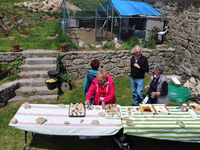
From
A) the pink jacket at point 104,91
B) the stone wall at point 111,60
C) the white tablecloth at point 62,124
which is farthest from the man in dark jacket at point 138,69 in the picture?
the stone wall at point 111,60

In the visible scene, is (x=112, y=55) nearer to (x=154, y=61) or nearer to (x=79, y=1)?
(x=154, y=61)

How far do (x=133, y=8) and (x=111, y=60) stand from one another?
325 centimetres

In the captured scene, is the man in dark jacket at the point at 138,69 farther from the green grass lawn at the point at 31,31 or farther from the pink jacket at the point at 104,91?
the green grass lawn at the point at 31,31

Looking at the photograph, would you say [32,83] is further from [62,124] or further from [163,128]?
[163,128]

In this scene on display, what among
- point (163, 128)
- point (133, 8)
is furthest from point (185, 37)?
point (163, 128)

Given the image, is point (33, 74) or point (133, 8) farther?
point (133, 8)

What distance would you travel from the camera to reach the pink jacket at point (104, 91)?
19.4 feet

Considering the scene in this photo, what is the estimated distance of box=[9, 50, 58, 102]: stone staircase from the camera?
8.41 metres

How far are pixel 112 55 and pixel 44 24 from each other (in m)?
6.93

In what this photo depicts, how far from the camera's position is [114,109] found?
5.70 metres

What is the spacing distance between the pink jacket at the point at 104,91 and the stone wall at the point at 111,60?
4158mm

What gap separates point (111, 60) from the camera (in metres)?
10.3

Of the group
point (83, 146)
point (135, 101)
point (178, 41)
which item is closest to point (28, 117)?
point (83, 146)

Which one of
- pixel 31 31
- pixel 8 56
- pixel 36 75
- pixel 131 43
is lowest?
pixel 36 75
